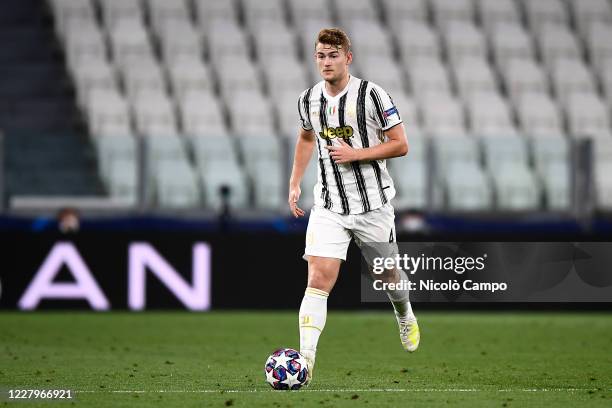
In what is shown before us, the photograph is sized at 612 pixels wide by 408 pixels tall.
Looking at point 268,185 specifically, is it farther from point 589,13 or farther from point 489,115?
point 589,13

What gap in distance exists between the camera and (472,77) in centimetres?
2150

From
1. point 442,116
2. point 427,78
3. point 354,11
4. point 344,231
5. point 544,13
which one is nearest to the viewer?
point 344,231

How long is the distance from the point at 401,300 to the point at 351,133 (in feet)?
4.13

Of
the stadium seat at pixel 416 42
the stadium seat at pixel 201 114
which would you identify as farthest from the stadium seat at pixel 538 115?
the stadium seat at pixel 201 114

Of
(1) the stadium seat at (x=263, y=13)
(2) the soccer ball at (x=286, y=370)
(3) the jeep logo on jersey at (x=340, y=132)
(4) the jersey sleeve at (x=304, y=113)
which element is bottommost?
(2) the soccer ball at (x=286, y=370)

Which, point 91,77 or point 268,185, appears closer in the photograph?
point 268,185

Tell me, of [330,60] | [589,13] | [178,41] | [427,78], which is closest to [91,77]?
[178,41]

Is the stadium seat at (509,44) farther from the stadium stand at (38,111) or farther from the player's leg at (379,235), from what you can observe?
the player's leg at (379,235)

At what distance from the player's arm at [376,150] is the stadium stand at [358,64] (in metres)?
8.82

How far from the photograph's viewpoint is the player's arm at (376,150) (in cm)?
689

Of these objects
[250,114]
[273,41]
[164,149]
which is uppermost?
[273,41]

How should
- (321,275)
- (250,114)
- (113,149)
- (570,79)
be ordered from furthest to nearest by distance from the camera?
1. (570,79)
2. (250,114)
3. (113,149)
4. (321,275)

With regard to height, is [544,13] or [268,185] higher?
[544,13]

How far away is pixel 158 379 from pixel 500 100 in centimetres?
1447
